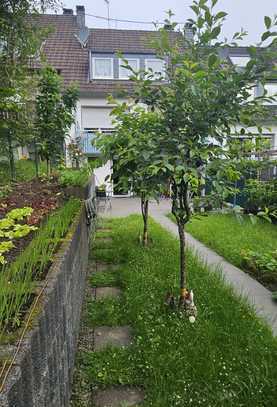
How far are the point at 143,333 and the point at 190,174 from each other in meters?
1.33

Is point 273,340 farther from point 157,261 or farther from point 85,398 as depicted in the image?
point 157,261

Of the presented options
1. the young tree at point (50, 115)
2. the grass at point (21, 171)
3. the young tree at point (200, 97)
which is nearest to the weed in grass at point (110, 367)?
the young tree at point (200, 97)

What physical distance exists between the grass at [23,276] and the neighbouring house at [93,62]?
11.9 meters

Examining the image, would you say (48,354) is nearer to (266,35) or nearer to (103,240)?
(266,35)

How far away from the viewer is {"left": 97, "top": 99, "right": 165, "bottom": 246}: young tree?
2419 mm

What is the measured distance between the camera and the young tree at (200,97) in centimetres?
219

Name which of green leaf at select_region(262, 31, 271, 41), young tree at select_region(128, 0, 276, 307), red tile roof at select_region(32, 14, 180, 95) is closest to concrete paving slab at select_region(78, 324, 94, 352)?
young tree at select_region(128, 0, 276, 307)

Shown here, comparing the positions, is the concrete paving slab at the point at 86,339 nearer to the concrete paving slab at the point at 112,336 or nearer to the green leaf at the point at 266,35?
the concrete paving slab at the point at 112,336

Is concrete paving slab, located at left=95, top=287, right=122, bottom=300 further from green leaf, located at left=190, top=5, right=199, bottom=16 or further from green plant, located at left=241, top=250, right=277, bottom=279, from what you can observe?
green leaf, located at left=190, top=5, right=199, bottom=16

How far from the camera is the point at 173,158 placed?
2.26 metres

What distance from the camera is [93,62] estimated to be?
49.6 feet

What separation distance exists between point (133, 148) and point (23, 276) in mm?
1321

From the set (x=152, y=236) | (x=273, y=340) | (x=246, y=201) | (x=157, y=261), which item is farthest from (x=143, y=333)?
(x=246, y=201)

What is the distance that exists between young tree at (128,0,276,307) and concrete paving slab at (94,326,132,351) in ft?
3.61
